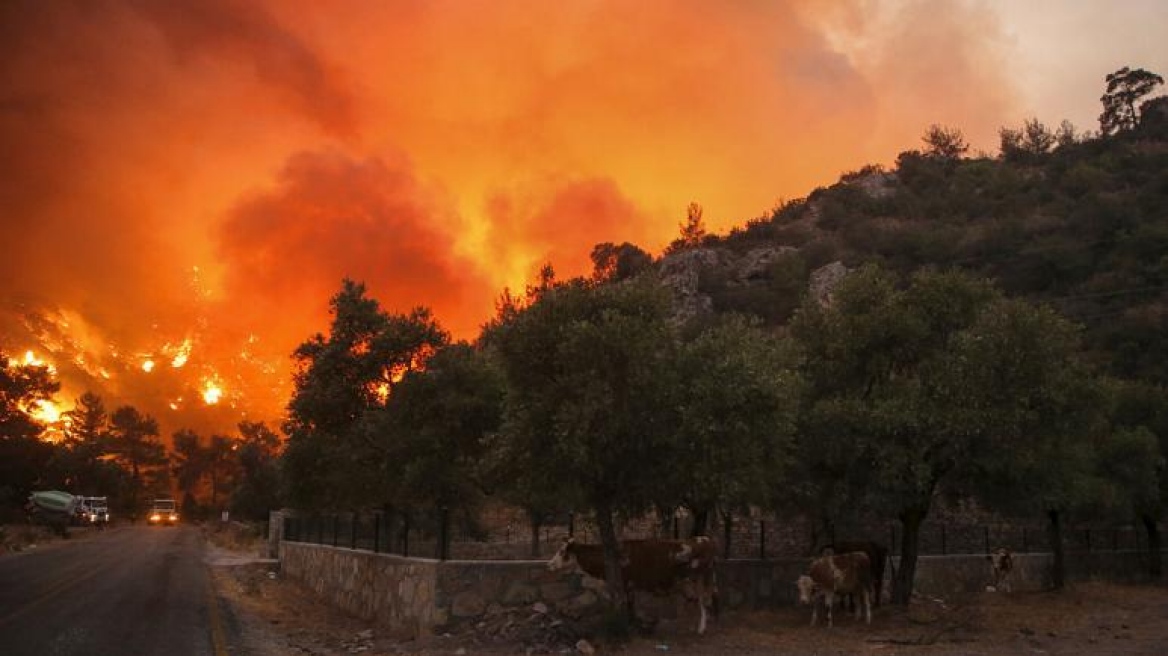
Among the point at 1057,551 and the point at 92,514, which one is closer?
the point at 1057,551

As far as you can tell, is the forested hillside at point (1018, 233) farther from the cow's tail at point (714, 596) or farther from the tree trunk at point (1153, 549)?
the cow's tail at point (714, 596)

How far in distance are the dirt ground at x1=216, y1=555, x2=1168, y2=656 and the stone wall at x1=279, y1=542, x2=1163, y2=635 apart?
493 millimetres

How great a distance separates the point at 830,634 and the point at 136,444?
158 m

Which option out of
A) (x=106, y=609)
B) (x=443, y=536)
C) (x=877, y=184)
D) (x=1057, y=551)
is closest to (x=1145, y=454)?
(x=1057, y=551)

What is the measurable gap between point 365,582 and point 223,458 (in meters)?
158

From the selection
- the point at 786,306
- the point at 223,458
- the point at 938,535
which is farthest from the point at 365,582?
the point at 223,458

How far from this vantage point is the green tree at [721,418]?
16266 mm

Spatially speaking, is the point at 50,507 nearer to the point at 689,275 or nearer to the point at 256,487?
the point at 256,487

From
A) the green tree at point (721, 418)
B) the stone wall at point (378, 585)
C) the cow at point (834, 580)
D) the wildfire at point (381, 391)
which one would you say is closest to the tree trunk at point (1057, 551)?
the cow at point (834, 580)

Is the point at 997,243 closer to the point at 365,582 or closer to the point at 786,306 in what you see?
the point at 786,306

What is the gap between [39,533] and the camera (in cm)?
6000

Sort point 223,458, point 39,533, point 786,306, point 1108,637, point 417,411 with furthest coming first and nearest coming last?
point 223,458, point 786,306, point 39,533, point 417,411, point 1108,637

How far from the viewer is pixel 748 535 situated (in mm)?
37594

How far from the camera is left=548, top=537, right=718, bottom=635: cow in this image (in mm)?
18203
